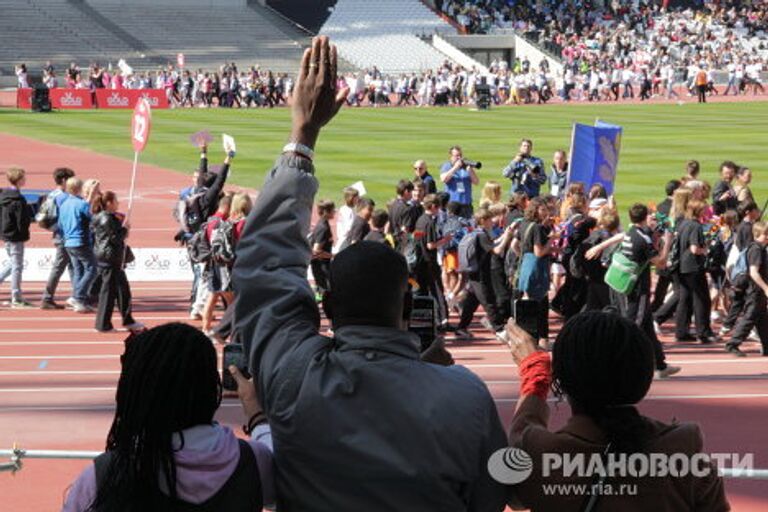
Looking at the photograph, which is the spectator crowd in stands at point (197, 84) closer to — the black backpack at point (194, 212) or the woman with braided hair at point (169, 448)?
the black backpack at point (194, 212)

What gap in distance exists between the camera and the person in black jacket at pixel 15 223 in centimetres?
1725

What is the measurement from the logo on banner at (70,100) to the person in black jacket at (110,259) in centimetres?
4149

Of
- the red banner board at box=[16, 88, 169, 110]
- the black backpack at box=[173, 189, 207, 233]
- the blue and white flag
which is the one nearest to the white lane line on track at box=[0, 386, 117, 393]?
the black backpack at box=[173, 189, 207, 233]

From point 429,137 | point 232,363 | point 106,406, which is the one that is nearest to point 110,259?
point 106,406

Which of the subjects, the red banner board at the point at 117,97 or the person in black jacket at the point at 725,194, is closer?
the person in black jacket at the point at 725,194

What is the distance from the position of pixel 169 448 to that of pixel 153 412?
105 millimetres

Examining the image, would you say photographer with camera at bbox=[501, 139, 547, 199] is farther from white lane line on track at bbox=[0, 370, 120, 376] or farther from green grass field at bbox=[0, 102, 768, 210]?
white lane line on track at bbox=[0, 370, 120, 376]

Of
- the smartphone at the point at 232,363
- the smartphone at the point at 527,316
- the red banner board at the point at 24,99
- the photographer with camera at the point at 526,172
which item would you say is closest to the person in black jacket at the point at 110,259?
the photographer with camera at the point at 526,172

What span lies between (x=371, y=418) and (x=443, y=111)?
53884mm

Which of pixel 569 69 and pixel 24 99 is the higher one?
pixel 569 69

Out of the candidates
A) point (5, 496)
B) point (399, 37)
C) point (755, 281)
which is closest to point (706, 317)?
point (755, 281)

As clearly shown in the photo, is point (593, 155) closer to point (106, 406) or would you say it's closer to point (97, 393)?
point (97, 393)

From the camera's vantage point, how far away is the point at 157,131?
43.8 metres

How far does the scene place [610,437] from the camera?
3850mm
